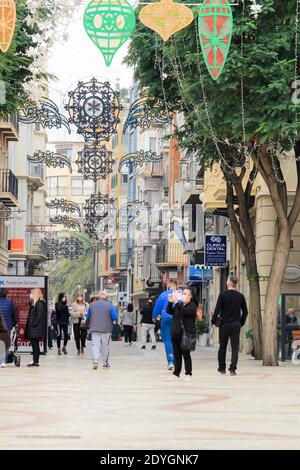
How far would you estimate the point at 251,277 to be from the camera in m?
33.4

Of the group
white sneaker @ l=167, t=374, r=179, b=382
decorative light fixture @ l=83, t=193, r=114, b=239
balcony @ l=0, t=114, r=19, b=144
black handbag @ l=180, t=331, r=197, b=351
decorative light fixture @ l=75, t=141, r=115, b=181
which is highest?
balcony @ l=0, t=114, r=19, b=144

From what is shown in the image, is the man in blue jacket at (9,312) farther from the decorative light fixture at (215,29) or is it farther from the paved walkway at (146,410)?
the decorative light fixture at (215,29)

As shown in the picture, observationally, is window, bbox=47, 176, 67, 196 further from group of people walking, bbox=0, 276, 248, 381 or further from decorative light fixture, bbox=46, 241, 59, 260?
group of people walking, bbox=0, 276, 248, 381

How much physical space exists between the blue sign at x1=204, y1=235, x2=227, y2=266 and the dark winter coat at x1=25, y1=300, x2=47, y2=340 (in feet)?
55.4

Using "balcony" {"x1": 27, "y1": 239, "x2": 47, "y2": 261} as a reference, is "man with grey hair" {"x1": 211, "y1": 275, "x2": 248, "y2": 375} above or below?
below

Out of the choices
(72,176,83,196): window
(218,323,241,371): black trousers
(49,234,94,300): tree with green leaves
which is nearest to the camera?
(218,323,241,371): black trousers

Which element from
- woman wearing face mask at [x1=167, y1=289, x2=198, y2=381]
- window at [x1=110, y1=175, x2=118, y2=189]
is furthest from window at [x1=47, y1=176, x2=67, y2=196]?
woman wearing face mask at [x1=167, y1=289, x2=198, y2=381]

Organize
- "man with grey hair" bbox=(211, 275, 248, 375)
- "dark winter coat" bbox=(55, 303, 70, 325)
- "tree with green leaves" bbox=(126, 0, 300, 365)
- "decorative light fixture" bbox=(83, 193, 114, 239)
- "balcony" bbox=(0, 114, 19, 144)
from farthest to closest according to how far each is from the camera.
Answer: "decorative light fixture" bbox=(83, 193, 114, 239) < "balcony" bbox=(0, 114, 19, 144) < "dark winter coat" bbox=(55, 303, 70, 325) < "tree with green leaves" bbox=(126, 0, 300, 365) < "man with grey hair" bbox=(211, 275, 248, 375)

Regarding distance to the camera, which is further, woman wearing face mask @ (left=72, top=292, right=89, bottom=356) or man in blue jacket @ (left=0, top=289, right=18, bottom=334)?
woman wearing face mask @ (left=72, top=292, right=89, bottom=356)

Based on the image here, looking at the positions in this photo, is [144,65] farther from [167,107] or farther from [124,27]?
[124,27]

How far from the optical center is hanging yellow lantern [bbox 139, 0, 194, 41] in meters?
22.5

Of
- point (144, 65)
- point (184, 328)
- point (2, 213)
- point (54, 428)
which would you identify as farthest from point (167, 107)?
point (2, 213)

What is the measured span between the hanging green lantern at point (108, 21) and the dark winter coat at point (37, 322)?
851cm

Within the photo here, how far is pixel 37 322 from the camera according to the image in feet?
95.9
